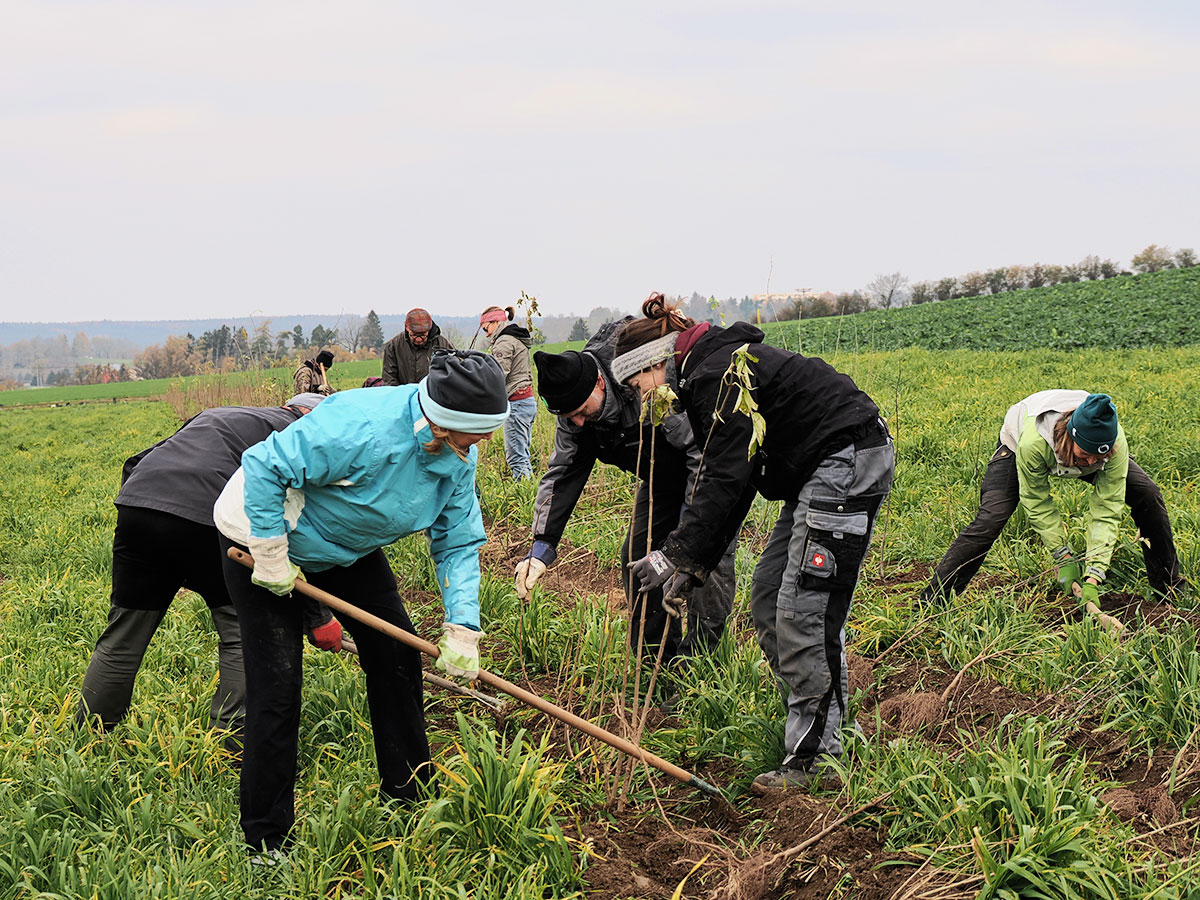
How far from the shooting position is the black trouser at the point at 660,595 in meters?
3.99

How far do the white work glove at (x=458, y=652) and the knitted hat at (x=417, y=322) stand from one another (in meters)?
4.83

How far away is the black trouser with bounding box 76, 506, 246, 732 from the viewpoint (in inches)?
123

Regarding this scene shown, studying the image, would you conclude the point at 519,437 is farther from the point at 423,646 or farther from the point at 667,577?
the point at 423,646

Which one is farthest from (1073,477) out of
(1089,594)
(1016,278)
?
(1016,278)

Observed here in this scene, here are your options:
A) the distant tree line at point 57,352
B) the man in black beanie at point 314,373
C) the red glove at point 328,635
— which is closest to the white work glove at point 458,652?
the red glove at point 328,635

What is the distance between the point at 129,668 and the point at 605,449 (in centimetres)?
211

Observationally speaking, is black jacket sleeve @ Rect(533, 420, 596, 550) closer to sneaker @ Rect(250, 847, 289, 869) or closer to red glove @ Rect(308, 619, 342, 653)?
red glove @ Rect(308, 619, 342, 653)

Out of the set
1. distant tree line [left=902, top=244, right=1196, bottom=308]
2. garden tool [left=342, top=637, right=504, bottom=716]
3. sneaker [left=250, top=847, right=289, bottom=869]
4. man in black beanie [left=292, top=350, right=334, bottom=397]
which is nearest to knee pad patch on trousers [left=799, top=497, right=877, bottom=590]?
garden tool [left=342, top=637, right=504, bottom=716]

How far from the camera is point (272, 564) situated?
261 cm

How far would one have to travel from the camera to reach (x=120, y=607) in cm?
329

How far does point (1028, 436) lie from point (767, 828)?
245 centimetres

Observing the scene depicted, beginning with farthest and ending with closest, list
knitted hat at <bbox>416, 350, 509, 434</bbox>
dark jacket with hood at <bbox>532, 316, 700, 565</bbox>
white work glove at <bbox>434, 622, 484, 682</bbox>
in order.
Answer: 1. dark jacket with hood at <bbox>532, 316, 700, 565</bbox>
2. white work glove at <bbox>434, 622, 484, 682</bbox>
3. knitted hat at <bbox>416, 350, 509, 434</bbox>

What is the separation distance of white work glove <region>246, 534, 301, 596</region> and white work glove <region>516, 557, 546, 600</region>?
3.49 feet

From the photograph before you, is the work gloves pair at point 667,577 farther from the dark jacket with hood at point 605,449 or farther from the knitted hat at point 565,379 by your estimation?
the knitted hat at point 565,379
